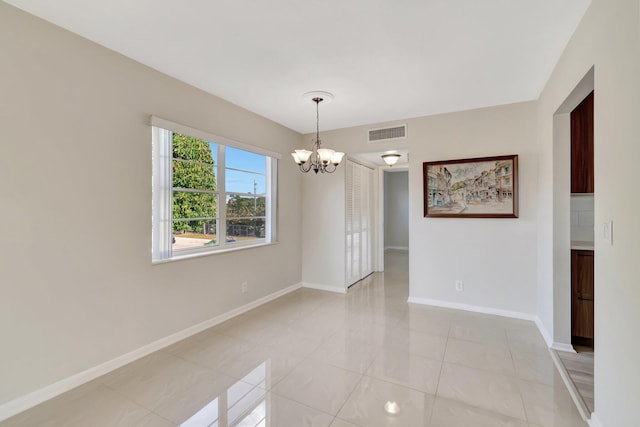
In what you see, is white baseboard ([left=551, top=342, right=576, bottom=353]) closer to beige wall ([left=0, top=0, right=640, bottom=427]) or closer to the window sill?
beige wall ([left=0, top=0, right=640, bottom=427])

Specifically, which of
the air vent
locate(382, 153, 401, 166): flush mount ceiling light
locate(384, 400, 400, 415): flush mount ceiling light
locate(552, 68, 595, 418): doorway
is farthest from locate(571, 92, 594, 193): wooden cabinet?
locate(384, 400, 400, 415): flush mount ceiling light

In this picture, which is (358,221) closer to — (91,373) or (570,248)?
(570,248)

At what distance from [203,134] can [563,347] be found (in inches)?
160

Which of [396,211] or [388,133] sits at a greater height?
[388,133]

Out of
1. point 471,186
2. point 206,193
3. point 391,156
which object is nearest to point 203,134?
point 206,193

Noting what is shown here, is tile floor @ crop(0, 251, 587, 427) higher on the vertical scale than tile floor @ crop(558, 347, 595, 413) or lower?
lower

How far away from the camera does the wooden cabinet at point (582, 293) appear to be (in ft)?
8.44

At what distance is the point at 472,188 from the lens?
3574 millimetres

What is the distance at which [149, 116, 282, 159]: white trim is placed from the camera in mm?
2642

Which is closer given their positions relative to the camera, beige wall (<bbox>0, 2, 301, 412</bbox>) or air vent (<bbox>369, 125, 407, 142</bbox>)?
beige wall (<bbox>0, 2, 301, 412</bbox>)

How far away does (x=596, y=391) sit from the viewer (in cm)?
169

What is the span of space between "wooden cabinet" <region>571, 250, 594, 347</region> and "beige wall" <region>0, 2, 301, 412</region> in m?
3.68

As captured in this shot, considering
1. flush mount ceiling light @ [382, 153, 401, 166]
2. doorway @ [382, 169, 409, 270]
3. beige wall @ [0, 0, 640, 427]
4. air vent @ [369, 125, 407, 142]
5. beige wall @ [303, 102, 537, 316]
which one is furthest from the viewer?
doorway @ [382, 169, 409, 270]

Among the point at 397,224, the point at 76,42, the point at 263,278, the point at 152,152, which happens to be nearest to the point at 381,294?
the point at 263,278
